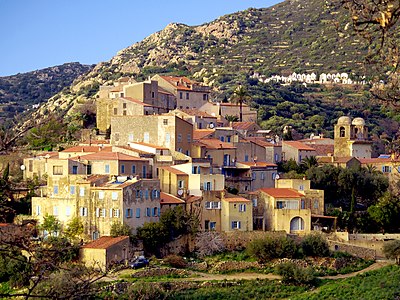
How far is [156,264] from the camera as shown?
44719 millimetres

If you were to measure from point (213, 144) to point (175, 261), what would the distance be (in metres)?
12.4

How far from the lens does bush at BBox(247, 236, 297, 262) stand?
1839 inches

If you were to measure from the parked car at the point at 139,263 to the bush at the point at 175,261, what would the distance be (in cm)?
117

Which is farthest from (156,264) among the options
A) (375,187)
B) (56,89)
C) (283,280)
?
(56,89)

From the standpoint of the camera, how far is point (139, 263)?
1732 inches

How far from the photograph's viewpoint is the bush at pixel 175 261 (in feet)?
148

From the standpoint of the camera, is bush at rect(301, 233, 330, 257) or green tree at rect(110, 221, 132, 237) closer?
green tree at rect(110, 221, 132, 237)

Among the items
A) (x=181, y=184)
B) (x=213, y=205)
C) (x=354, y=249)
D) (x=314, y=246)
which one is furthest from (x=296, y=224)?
(x=181, y=184)

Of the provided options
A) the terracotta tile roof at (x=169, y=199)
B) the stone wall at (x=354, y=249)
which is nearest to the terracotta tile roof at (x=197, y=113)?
the terracotta tile roof at (x=169, y=199)

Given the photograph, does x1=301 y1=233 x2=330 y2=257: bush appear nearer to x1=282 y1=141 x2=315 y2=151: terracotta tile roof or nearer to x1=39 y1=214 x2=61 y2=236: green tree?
x1=39 y1=214 x2=61 y2=236: green tree

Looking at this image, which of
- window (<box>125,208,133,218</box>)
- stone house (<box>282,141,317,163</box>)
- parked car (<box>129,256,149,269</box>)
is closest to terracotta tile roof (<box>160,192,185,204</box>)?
window (<box>125,208,133,218</box>)

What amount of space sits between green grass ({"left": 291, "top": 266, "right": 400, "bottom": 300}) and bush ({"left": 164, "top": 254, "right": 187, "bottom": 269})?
5657mm

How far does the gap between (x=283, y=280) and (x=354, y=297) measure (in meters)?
3.74

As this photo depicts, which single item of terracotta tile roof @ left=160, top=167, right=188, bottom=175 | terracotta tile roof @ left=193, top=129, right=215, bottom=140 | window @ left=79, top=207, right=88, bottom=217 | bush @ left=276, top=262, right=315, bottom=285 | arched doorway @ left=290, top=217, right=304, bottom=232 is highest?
terracotta tile roof @ left=193, top=129, right=215, bottom=140
